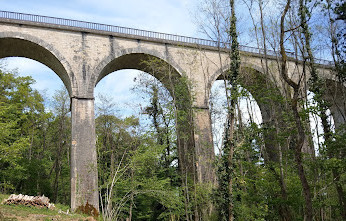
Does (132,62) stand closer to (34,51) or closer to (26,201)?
(34,51)

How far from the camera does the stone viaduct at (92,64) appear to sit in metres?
13.6

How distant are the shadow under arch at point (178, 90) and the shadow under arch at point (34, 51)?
137cm

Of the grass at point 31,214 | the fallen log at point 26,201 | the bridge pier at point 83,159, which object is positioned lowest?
the grass at point 31,214

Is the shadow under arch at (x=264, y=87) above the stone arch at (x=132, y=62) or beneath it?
beneath

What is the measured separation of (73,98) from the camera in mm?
14297

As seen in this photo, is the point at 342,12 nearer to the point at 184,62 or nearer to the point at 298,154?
the point at 298,154

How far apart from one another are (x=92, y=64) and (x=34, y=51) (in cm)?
265

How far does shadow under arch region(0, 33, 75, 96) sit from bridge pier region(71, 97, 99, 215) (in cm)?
96

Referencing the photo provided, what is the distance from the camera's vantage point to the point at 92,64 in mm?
14922

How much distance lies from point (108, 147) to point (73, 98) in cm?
500

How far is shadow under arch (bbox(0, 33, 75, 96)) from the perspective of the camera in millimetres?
14229

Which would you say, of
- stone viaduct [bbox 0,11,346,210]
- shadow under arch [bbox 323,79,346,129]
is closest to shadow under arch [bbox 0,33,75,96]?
stone viaduct [bbox 0,11,346,210]

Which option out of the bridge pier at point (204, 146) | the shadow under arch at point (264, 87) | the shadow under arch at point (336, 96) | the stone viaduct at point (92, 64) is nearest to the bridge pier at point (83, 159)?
the stone viaduct at point (92, 64)

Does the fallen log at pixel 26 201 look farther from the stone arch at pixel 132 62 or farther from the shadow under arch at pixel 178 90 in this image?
the stone arch at pixel 132 62
